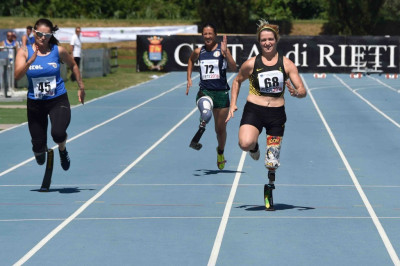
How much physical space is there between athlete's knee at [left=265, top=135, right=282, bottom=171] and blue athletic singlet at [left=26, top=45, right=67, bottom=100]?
2.65m

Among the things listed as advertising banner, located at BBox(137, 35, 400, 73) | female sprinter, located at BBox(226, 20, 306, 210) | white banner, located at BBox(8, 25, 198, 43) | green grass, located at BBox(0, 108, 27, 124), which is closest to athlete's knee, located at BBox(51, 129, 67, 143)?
female sprinter, located at BBox(226, 20, 306, 210)

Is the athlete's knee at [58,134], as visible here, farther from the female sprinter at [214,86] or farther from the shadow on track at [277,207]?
the female sprinter at [214,86]

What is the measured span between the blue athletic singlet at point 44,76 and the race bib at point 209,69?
301cm

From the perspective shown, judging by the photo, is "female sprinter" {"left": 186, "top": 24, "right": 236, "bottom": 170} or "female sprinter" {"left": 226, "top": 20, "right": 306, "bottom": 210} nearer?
"female sprinter" {"left": 226, "top": 20, "right": 306, "bottom": 210}

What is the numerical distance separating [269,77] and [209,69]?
3.70 metres

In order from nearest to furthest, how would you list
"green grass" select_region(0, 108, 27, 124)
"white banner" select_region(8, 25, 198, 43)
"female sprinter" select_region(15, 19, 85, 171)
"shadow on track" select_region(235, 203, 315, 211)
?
"shadow on track" select_region(235, 203, 315, 211)
"female sprinter" select_region(15, 19, 85, 171)
"green grass" select_region(0, 108, 27, 124)
"white banner" select_region(8, 25, 198, 43)

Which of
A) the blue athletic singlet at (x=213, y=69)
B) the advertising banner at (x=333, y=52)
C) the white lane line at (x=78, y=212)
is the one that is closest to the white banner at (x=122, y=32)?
the advertising banner at (x=333, y=52)

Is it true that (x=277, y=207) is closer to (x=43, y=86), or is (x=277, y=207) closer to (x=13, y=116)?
(x=43, y=86)

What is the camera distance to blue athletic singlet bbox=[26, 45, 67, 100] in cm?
1190

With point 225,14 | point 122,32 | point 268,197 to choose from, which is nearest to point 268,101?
point 268,197

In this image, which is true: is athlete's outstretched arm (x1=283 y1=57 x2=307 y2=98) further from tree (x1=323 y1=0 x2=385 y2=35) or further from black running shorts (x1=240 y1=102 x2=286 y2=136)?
tree (x1=323 y1=0 x2=385 y2=35)

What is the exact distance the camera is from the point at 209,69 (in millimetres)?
14578

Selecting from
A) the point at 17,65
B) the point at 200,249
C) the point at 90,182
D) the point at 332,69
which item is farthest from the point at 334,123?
the point at 332,69

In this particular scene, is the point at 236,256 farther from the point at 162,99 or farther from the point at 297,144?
the point at 162,99
